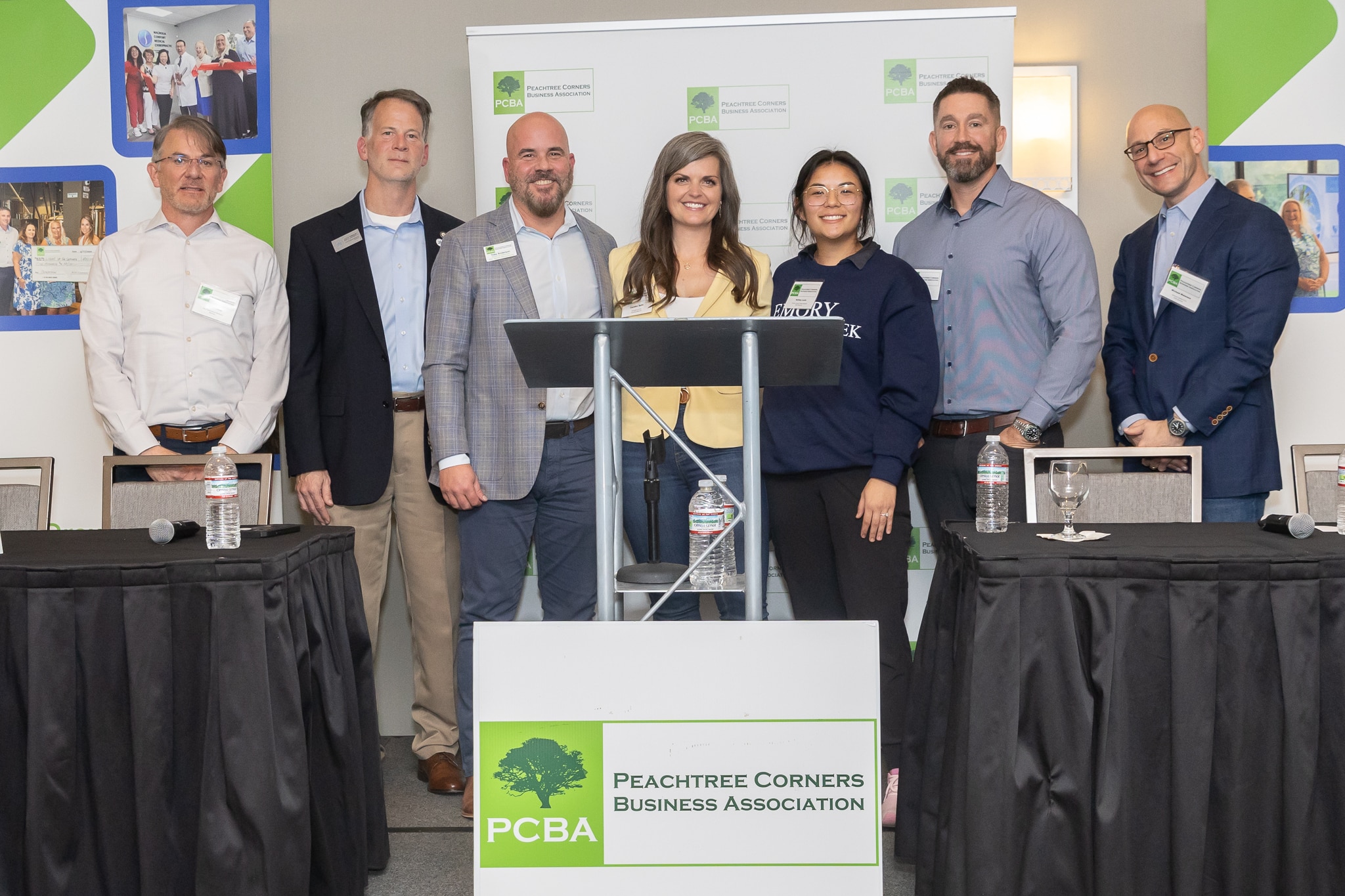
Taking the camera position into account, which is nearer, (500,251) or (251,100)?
(500,251)

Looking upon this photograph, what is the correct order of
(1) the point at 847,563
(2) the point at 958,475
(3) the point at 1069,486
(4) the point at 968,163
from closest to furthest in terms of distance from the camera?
1. (3) the point at 1069,486
2. (1) the point at 847,563
3. (2) the point at 958,475
4. (4) the point at 968,163

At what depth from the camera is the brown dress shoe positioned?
3291mm

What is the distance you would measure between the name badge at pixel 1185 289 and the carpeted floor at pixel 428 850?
5.83 ft

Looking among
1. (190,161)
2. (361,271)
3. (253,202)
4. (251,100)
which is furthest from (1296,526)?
(251,100)

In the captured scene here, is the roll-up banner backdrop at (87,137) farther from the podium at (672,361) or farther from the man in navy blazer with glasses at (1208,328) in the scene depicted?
the man in navy blazer with glasses at (1208,328)

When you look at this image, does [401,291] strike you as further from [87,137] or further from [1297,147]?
[1297,147]

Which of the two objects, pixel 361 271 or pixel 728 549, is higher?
pixel 361 271

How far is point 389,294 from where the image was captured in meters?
3.46

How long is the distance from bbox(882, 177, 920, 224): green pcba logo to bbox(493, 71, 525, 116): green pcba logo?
1306 mm

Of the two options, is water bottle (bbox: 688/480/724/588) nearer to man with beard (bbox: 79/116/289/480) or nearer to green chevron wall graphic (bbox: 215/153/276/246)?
man with beard (bbox: 79/116/289/480)

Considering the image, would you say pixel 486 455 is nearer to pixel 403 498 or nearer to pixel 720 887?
pixel 403 498

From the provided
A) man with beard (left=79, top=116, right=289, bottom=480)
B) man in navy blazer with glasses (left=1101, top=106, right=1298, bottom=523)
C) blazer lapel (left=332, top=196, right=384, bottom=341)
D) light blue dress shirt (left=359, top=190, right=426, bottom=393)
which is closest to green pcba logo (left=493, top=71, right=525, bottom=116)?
light blue dress shirt (left=359, top=190, right=426, bottom=393)

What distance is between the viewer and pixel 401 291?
3459 millimetres

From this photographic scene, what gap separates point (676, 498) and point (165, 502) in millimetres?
1397
